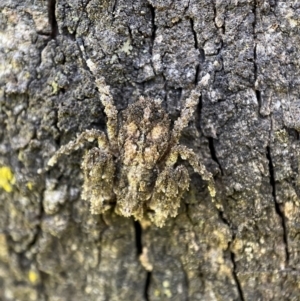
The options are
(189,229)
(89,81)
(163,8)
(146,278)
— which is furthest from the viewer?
(146,278)

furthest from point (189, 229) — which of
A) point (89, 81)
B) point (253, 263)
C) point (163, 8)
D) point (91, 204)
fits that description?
point (163, 8)

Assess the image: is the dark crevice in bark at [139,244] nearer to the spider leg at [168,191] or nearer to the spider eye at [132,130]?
the spider leg at [168,191]

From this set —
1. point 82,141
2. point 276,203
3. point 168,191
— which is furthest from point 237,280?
point 82,141

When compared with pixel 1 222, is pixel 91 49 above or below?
above

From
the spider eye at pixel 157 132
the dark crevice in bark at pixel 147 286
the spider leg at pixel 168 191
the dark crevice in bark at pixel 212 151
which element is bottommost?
the dark crevice in bark at pixel 147 286

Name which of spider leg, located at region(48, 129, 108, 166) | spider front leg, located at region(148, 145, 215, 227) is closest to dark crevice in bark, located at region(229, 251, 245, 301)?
spider front leg, located at region(148, 145, 215, 227)

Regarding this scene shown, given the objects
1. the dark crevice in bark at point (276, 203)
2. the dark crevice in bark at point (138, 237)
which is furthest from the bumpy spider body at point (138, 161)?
the dark crevice in bark at point (276, 203)

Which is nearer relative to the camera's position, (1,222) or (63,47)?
(63,47)

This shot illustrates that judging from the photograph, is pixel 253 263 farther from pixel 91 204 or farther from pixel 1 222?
pixel 1 222

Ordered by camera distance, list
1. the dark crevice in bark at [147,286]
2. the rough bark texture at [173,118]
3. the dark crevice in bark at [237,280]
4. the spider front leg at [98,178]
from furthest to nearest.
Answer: the dark crevice in bark at [147,286], the dark crevice in bark at [237,280], the spider front leg at [98,178], the rough bark texture at [173,118]
